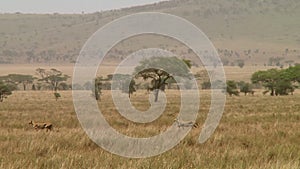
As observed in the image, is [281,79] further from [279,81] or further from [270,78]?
[270,78]

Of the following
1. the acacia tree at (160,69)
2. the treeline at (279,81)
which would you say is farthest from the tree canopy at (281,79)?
the acacia tree at (160,69)

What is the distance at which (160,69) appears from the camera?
4691cm

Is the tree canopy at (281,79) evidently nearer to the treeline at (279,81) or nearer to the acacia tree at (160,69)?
the treeline at (279,81)

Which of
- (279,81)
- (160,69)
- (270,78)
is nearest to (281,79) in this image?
(279,81)

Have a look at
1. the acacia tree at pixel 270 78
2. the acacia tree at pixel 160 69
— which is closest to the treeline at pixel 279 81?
the acacia tree at pixel 270 78

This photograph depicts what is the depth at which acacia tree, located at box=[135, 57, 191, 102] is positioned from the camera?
4631 cm

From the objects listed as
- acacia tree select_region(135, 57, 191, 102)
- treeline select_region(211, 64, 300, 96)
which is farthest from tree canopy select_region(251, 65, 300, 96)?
acacia tree select_region(135, 57, 191, 102)

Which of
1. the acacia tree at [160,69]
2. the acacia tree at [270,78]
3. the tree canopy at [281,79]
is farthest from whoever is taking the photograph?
the acacia tree at [270,78]

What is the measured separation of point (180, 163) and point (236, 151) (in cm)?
168

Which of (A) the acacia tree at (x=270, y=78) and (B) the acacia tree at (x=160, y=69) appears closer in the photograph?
(B) the acacia tree at (x=160, y=69)

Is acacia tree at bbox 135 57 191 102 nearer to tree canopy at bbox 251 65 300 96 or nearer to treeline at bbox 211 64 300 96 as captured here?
treeline at bbox 211 64 300 96

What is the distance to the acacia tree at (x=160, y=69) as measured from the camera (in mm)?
46312

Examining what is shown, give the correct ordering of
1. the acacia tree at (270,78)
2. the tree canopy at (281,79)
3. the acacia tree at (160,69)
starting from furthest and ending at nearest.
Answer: the acacia tree at (270,78)
the tree canopy at (281,79)
the acacia tree at (160,69)

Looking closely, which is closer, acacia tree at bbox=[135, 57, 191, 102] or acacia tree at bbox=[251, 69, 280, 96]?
acacia tree at bbox=[135, 57, 191, 102]
